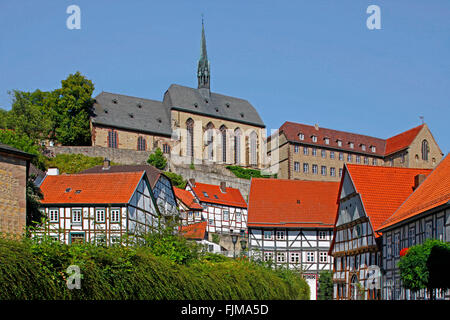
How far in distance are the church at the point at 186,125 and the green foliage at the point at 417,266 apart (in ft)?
185

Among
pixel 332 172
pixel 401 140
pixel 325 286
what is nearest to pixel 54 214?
pixel 325 286

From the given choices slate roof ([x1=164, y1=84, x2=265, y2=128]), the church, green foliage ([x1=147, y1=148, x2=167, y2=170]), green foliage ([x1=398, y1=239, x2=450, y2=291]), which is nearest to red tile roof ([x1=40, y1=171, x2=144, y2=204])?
green foliage ([x1=398, y1=239, x2=450, y2=291])

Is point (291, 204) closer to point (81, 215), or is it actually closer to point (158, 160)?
point (81, 215)

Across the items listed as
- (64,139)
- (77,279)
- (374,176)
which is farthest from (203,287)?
(64,139)

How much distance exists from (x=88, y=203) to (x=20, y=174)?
15.8 m

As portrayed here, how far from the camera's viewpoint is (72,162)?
65.4 meters

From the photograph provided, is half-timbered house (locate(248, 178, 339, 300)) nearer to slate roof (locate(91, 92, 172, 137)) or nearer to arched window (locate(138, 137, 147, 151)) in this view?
slate roof (locate(91, 92, 172, 137))

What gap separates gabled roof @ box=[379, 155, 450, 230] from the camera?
1038 inches

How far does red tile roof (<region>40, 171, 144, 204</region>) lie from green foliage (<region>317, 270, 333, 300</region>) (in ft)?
43.4

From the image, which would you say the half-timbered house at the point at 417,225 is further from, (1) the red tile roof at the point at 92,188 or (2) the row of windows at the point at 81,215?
(1) the red tile roof at the point at 92,188

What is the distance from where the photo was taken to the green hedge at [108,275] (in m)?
11.9

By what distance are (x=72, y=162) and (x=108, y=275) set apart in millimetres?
52138
